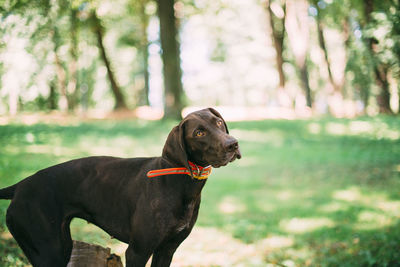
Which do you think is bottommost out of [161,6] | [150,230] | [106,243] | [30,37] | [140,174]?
[106,243]

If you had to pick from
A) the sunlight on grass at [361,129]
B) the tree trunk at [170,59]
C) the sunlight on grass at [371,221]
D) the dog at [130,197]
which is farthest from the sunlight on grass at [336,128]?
the dog at [130,197]

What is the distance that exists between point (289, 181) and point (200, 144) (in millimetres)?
7934

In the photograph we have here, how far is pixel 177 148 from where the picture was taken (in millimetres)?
2818

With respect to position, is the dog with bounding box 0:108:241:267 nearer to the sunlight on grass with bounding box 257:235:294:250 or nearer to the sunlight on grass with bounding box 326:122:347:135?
the sunlight on grass with bounding box 257:235:294:250

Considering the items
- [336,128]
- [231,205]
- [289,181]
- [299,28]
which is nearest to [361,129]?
[336,128]

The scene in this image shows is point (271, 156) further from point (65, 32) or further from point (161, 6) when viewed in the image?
point (65, 32)

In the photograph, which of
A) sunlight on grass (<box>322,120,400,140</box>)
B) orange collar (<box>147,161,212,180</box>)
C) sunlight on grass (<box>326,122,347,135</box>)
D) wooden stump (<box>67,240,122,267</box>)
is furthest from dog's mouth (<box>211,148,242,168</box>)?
sunlight on grass (<box>326,122,347,135</box>)

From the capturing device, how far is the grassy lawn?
626 centimetres

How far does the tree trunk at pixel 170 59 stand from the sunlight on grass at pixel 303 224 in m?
8.83

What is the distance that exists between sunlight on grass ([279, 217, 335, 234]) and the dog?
4672 millimetres

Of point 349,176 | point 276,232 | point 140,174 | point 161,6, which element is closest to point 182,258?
point 276,232

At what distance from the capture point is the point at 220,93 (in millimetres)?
61094

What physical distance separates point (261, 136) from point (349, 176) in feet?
16.6

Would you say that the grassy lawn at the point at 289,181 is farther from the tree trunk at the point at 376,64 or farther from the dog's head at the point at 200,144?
the dog's head at the point at 200,144
